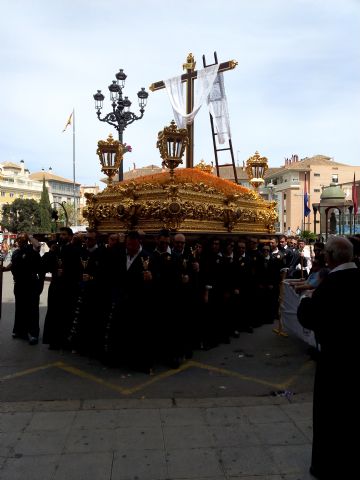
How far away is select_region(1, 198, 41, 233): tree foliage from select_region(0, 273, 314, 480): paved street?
48770 millimetres

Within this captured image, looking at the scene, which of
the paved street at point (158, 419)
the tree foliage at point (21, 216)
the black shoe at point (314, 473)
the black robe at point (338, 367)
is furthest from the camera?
the tree foliage at point (21, 216)

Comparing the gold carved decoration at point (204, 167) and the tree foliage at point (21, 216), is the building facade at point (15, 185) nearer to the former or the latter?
the tree foliage at point (21, 216)

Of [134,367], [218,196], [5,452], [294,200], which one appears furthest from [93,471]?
[294,200]

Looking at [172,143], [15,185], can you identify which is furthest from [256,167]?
[15,185]

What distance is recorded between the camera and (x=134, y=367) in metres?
5.31

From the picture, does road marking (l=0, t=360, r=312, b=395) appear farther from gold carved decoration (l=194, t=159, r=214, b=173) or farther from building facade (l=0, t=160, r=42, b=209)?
building facade (l=0, t=160, r=42, b=209)

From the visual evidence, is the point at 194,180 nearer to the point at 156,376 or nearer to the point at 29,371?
the point at 156,376

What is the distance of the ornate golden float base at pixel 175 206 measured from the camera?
21.2 feet

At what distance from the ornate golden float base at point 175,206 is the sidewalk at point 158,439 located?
3.00m

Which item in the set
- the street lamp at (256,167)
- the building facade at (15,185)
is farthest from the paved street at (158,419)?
the building facade at (15,185)

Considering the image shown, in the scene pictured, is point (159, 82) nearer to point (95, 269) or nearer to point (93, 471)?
point (95, 269)

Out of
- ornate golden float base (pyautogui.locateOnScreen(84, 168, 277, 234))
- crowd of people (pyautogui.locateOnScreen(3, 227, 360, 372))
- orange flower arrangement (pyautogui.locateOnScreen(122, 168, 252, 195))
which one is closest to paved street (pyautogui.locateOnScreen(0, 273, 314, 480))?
crowd of people (pyautogui.locateOnScreen(3, 227, 360, 372))

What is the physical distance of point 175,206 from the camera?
6.30 meters

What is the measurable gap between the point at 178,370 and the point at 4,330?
3.88 m
